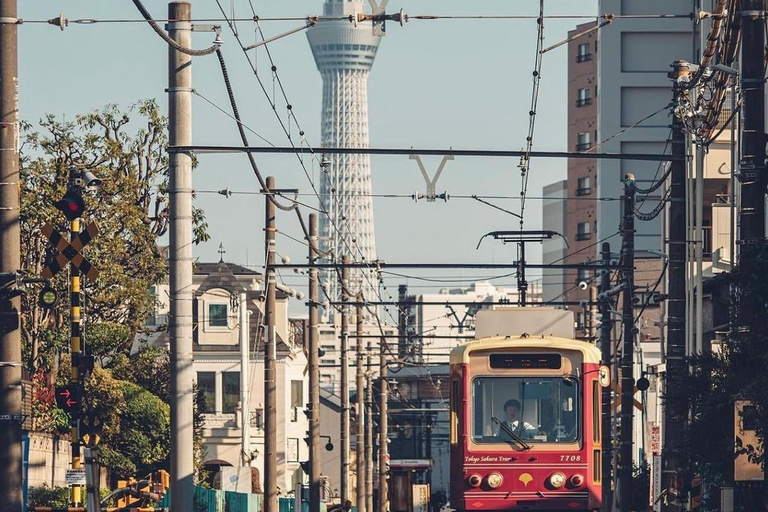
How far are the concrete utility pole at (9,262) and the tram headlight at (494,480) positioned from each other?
8348mm

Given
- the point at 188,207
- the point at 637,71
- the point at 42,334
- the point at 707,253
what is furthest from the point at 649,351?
the point at 188,207

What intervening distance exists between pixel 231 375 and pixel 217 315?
8.92 feet

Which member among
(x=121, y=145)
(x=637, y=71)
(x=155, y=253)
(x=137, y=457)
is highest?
(x=637, y=71)

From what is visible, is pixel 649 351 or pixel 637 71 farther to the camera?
pixel 637 71

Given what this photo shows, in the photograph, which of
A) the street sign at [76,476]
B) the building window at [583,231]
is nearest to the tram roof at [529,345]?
the street sign at [76,476]

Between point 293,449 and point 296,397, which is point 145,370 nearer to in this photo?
point 293,449

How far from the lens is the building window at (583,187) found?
4117 inches

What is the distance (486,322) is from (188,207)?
23.3 ft

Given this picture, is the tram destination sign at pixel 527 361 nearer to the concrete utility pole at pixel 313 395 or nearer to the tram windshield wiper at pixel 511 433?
the tram windshield wiper at pixel 511 433

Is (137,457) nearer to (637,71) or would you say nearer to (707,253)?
(707,253)

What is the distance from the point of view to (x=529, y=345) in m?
24.8

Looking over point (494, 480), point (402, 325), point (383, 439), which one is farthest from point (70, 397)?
point (402, 325)

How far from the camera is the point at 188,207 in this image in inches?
834

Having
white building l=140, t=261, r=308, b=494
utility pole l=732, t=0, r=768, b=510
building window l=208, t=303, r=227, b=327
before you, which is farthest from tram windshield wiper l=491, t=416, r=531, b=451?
building window l=208, t=303, r=227, b=327
